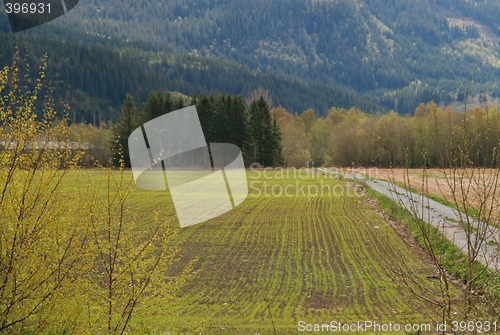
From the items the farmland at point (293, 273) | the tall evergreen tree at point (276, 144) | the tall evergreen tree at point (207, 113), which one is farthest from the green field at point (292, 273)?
the tall evergreen tree at point (276, 144)

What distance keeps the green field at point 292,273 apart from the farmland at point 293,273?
0.03m

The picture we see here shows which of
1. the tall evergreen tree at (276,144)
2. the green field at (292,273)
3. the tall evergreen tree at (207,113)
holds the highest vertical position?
the green field at (292,273)

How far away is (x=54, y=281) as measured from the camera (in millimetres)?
8023

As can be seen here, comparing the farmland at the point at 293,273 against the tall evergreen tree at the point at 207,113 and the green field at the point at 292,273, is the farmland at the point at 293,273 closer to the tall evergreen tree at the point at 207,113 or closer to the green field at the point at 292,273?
the green field at the point at 292,273

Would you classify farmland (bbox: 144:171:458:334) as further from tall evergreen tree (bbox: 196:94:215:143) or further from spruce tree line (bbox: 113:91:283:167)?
tall evergreen tree (bbox: 196:94:215:143)

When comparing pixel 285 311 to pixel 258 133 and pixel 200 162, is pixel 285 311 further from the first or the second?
pixel 200 162

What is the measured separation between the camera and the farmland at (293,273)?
13906mm

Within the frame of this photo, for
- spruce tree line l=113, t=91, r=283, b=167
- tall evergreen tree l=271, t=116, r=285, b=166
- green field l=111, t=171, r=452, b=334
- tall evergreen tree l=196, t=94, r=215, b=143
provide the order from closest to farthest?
green field l=111, t=171, r=452, b=334 < spruce tree line l=113, t=91, r=283, b=167 < tall evergreen tree l=196, t=94, r=215, b=143 < tall evergreen tree l=271, t=116, r=285, b=166

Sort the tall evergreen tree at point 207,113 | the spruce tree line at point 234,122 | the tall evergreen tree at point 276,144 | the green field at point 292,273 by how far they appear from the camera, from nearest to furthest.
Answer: the green field at point 292,273 → the spruce tree line at point 234,122 → the tall evergreen tree at point 207,113 → the tall evergreen tree at point 276,144

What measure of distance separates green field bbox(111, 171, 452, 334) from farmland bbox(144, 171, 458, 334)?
0.03 metres

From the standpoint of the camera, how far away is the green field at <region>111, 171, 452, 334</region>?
1384cm

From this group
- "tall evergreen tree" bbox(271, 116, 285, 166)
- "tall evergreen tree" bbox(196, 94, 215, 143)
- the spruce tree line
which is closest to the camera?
the spruce tree line

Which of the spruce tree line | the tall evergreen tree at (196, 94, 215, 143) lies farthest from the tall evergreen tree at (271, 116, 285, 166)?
the tall evergreen tree at (196, 94, 215, 143)

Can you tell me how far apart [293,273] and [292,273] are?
4cm
